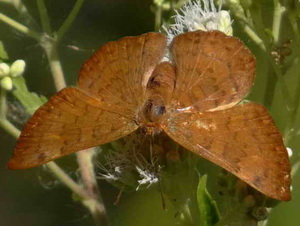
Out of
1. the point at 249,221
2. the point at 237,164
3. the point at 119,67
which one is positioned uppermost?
the point at 119,67

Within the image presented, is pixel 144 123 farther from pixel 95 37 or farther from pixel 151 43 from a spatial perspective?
pixel 95 37

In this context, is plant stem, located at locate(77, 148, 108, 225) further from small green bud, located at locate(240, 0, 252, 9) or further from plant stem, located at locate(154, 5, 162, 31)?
small green bud, located at locate(240, 0, 252, 9)

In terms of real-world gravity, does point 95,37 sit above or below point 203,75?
above

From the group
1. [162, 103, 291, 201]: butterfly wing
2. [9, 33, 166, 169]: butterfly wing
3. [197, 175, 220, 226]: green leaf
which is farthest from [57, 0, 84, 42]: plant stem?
[197, 175, 220, 226]: green leaf

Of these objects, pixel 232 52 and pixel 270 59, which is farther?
pixel 270 59

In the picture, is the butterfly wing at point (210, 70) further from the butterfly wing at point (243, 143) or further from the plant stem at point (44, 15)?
the plant stem at point (44, 15)

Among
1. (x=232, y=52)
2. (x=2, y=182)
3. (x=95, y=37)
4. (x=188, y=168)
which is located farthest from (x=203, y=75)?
(x=2, y=182)

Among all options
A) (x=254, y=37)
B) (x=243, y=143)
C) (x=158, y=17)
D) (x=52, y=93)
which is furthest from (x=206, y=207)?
(x=52, y=93)
